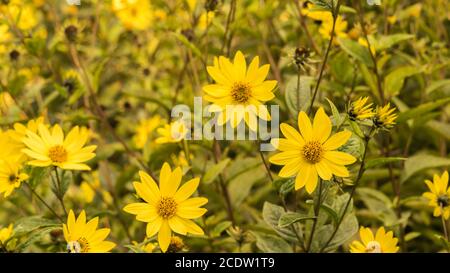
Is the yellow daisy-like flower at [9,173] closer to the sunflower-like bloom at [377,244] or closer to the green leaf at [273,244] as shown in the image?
the green leaf at [273,244]

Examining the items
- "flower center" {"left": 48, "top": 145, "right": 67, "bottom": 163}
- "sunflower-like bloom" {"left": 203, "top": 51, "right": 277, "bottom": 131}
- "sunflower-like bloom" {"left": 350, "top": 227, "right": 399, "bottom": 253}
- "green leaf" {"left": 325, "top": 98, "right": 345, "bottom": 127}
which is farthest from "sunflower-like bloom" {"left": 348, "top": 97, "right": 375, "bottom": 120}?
"flower center" {"left": 48, "top": 145, "right": 67, "bottom": 163}

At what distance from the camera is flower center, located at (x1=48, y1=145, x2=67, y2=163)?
106 centimetres

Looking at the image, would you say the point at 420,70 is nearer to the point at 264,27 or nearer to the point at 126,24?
the point at 264,27

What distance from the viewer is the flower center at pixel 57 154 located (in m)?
1.06

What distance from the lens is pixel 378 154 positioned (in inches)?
55.4

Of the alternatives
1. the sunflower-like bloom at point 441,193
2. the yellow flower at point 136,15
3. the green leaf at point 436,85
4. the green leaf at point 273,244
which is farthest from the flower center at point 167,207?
the yellow flower at point 136,15

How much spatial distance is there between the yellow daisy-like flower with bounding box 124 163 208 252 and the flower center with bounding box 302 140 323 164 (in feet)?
0.57

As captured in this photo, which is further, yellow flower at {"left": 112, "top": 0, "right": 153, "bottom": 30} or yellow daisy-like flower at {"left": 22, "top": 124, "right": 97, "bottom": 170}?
yellow flower at {"left": 112, "top": 0, "right": 153, "bottom": 30}

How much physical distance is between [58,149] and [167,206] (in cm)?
28

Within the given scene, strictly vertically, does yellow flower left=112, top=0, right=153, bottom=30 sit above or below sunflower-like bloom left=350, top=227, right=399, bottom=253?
above

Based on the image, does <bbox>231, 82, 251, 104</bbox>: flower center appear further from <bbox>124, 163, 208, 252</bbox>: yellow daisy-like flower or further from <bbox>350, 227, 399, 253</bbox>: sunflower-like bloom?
<bbox>350, 227, 399, 253</bbox>: sunflower-like bloom

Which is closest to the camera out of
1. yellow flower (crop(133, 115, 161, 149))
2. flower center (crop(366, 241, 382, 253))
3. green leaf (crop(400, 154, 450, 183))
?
flower center (crop(366, 241, 382, 253))
